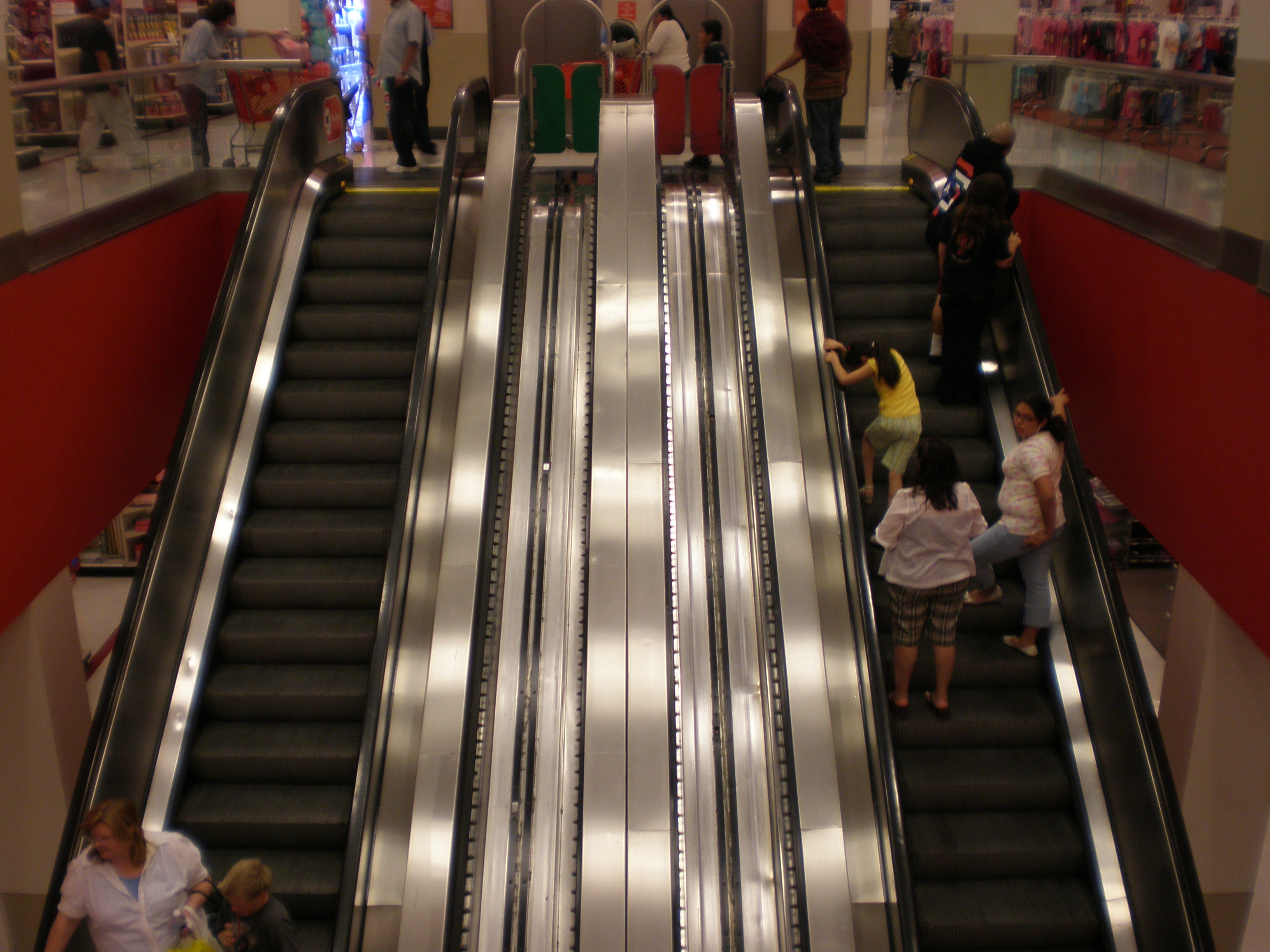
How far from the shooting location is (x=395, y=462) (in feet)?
24.1

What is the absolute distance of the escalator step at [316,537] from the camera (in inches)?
270

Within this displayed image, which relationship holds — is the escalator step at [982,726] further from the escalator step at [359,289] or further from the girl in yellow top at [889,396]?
the escalator step at [359,289]

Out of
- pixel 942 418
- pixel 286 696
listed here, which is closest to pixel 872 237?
pixel 942 418

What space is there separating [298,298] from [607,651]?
414cm

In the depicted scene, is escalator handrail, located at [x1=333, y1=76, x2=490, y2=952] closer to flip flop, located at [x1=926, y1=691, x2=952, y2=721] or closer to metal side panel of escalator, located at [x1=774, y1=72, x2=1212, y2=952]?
metal side panel of escalator, located at [x1=774, y1=72, x2=1212, y2=952]

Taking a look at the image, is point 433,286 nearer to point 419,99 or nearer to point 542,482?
point 542,482

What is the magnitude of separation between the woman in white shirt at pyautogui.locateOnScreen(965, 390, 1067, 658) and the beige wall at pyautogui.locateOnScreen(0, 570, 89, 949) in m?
5.46

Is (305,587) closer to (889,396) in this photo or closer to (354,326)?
(354,326)

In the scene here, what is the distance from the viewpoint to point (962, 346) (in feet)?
22.9

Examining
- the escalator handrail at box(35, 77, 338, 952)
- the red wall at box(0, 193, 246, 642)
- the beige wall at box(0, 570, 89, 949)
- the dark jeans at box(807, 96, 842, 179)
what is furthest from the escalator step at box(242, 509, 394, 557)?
the dark jeans at box(807, 96, 842, 179)

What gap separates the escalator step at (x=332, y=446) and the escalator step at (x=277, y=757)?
1945 mm

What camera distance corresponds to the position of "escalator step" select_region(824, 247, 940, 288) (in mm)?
8031

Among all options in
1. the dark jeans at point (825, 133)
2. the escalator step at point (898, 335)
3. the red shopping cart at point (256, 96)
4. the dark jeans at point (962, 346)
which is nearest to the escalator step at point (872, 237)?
the escalator step at point (898, 335)

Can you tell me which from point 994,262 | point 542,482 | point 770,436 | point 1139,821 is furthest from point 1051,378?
point 542,482
